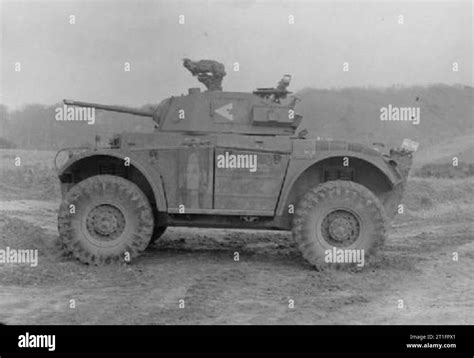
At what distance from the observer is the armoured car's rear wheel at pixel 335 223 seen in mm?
10000

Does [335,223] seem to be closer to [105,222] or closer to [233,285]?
[233,285]

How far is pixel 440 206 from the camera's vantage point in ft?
63.5

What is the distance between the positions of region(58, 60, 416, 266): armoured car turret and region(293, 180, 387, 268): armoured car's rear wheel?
0.01m

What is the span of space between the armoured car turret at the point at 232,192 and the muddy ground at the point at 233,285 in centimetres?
44

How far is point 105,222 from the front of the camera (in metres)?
10.2

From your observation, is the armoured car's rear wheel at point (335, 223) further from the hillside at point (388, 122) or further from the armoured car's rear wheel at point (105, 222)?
the hillside at point (388, 122)

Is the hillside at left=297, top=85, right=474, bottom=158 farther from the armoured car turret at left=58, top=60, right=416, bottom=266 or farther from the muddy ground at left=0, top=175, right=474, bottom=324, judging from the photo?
the armoured car turret at left=58, top=60, right=416, bottom=266

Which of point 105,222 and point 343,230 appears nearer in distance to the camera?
Answer: point 343,230

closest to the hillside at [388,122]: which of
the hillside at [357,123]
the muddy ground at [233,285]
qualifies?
the hillside at [357,123]

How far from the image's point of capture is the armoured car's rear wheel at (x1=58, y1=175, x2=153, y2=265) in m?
10.2

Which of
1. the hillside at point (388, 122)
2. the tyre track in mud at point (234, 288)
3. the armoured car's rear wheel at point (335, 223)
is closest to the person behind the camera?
the tyre track in mud at point (234, 288)

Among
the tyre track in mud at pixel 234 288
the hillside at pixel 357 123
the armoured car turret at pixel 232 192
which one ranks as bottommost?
the tyre track in mud at pixel 234 288

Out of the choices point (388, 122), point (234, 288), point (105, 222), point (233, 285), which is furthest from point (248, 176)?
point (388, 122)

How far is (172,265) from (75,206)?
5.21 ft
